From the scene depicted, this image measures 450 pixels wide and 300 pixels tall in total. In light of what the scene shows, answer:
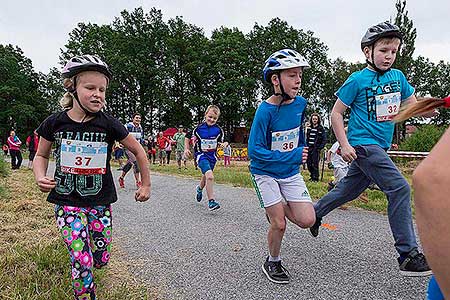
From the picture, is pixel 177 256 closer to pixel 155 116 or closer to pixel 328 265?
pixel 328 265

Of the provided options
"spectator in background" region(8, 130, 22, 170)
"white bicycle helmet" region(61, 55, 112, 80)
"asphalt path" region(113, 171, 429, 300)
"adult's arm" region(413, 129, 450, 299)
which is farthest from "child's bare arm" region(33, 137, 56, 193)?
"spectator in background" region(8, 130, 22, 170)

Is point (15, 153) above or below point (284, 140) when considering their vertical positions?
below

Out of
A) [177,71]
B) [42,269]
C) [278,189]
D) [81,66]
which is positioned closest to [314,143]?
[278,189]

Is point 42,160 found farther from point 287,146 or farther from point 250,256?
point 250,256

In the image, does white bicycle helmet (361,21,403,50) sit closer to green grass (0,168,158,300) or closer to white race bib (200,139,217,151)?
green grass (0,168,158,300)

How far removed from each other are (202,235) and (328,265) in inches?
70.9

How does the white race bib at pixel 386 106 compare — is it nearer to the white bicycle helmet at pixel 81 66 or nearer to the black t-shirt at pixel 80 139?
the black t-shirt at pixel 80 139

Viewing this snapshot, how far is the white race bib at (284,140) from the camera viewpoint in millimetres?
3727

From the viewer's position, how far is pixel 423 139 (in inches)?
872

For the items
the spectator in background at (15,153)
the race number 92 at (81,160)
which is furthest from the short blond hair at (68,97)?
the spectator in background at (15,153)

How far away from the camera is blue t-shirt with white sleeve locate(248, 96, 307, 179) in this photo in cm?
365

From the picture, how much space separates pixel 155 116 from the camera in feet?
183

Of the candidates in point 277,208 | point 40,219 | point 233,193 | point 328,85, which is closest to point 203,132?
point 233,193

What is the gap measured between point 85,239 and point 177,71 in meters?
55.2
